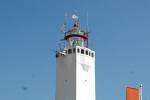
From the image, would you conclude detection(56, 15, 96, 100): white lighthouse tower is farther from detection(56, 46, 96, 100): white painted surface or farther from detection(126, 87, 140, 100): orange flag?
detection(126, 87, 140, 100): orange flag

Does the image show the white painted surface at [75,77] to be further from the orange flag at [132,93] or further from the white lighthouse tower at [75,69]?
the orange flag at [132,93]

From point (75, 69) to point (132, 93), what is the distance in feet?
50.2

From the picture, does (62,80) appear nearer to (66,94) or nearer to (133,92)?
(66,94)

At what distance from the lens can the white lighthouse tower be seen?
2630 inches

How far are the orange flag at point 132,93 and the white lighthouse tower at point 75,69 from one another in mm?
13918

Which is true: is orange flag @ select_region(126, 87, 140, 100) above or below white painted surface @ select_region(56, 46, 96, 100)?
below

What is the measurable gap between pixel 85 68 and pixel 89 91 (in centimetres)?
336

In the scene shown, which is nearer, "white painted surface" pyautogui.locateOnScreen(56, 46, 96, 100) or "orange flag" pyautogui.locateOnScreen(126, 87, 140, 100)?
"orange flag" pyautogui.locateOnScreen(126, 87, 140, 100)

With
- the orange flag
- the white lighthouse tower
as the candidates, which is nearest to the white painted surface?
the white lighthouse tower

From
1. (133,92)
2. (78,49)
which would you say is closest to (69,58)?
(78,49)

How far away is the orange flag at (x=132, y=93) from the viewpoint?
52.8 m

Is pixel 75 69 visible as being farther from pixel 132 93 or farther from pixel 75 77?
pixel 132 93

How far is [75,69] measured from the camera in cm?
6700

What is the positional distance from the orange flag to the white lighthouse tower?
45.7ft
